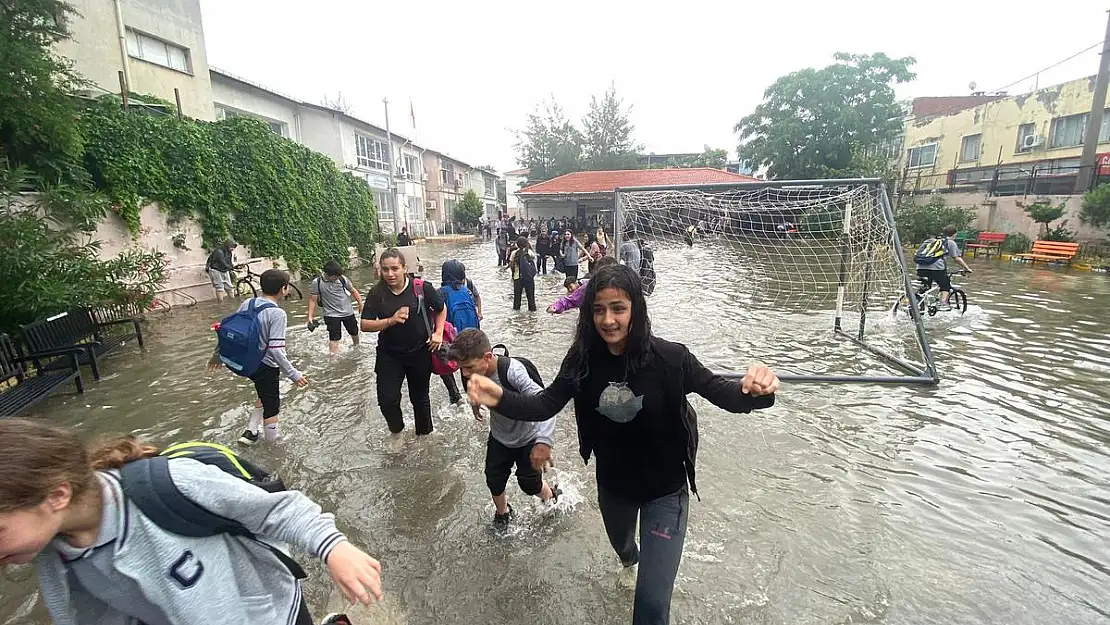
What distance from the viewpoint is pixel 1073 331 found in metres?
8.13

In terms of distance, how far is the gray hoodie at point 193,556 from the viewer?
1271 mm

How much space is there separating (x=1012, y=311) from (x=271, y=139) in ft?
62.5

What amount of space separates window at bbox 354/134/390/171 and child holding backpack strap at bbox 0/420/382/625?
29977 millimetres

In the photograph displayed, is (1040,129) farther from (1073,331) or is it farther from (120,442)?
(120,442)

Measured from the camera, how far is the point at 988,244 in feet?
59.9

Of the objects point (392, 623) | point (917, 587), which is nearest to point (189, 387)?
point (392, 623)

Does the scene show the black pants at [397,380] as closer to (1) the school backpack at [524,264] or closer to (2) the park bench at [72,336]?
(2) the park bench at [72,336]

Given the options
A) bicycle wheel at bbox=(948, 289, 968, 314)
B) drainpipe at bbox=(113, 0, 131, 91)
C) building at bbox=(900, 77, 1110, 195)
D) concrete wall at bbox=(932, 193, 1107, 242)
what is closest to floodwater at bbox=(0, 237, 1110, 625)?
bicycle wheel at bbox=(948, 289, 968, 314)

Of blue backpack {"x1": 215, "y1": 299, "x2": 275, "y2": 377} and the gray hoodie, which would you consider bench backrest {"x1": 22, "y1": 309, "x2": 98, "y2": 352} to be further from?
the gray hoodie

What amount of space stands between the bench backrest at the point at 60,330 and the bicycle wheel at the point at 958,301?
13.9 m

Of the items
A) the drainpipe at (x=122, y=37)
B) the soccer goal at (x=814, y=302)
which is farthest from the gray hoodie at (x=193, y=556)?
the drainpipe at (x=122, y=37)

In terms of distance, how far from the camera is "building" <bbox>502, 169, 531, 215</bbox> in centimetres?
6588

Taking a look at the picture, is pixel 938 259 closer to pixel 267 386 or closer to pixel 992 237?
pixel 267 386

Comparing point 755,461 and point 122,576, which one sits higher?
point 122,576
